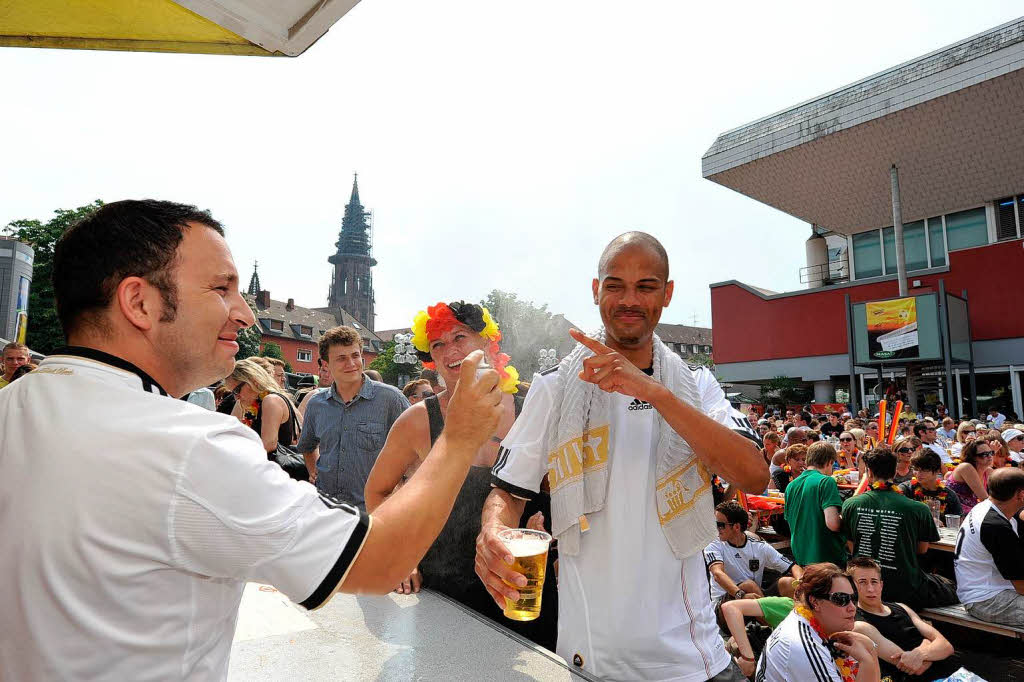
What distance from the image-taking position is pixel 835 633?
423cm

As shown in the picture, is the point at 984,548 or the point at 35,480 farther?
the point at 984,548

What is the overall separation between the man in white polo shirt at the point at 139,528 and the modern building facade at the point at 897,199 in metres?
23.2

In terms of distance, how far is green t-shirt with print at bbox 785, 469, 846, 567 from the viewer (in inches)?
237

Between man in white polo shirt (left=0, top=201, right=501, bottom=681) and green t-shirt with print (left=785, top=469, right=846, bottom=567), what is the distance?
19.8 feet

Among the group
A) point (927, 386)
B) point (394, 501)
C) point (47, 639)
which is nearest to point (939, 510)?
point (394, 501)

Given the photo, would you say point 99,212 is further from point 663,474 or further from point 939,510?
point 939,510

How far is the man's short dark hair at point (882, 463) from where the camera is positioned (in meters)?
5.73

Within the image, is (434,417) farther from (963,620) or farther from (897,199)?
(897,199)

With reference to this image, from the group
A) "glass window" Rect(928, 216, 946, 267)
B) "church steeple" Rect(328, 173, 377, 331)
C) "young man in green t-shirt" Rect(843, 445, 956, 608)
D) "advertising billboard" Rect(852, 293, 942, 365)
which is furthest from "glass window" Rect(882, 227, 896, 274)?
"church steeple" Rect(328, 173, 377, 331)

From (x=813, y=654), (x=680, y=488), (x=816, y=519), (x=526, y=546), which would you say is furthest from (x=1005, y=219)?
(x=526, y=546)

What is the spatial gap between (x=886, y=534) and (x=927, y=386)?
20949 millimetres

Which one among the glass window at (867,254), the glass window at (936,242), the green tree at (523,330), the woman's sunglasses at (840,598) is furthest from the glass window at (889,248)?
the green tree at (523,330)

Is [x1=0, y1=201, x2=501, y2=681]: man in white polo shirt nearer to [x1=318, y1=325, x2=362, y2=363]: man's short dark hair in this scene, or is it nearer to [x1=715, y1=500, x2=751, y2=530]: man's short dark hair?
[x1=318, y1=325, x2=362, y2=363]: man's short dark hair

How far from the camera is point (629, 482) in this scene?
5.73 feet
